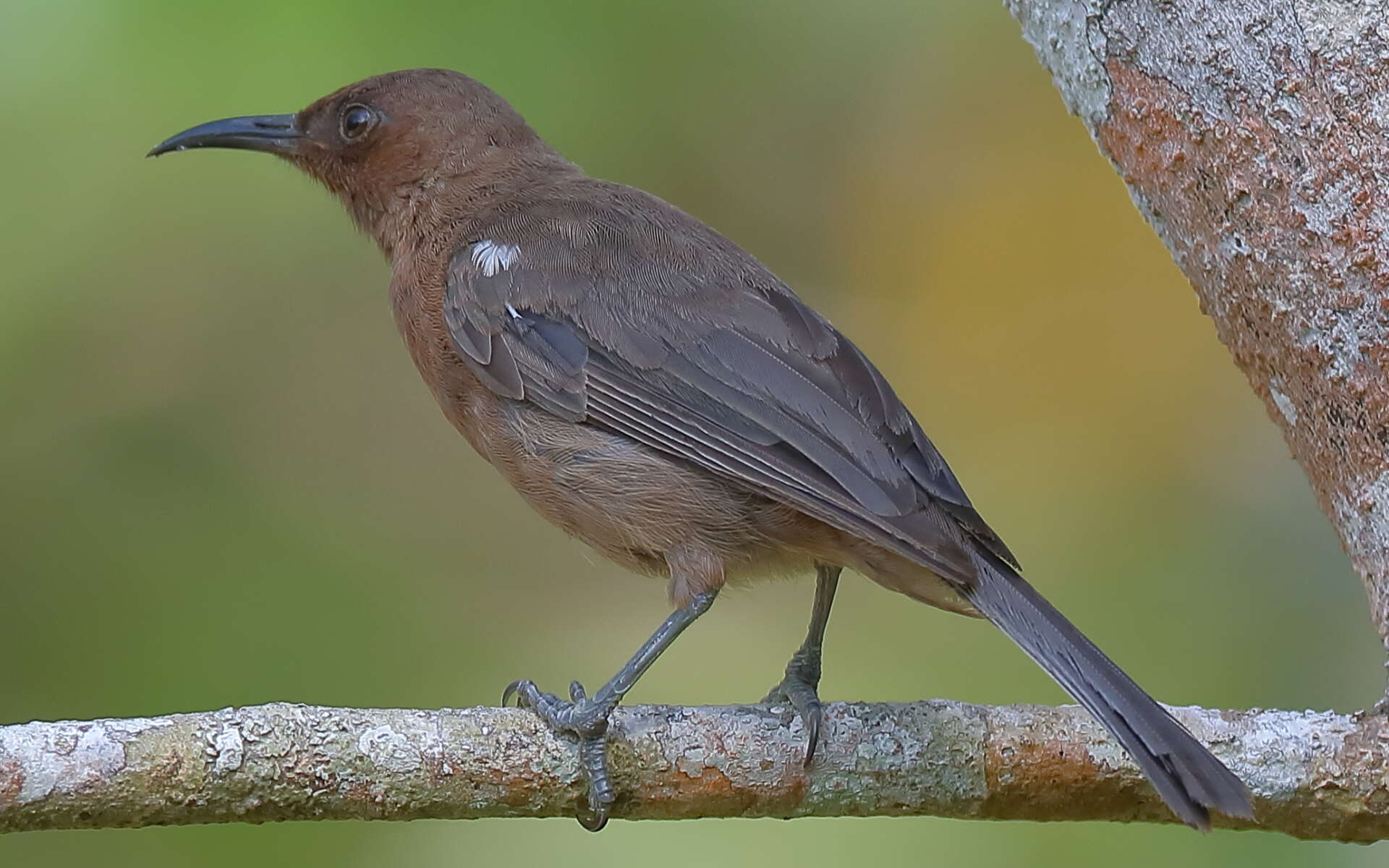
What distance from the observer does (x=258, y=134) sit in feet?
16.2

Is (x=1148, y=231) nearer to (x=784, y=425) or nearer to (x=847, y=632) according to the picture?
(x=847, y=632)

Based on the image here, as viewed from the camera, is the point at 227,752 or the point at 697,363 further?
the point at 697,363

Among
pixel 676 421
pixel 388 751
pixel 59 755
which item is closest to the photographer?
pixel 59 755


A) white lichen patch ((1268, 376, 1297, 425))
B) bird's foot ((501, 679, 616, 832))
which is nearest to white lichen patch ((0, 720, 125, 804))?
bird's foot ((501, 679, 616, 832))

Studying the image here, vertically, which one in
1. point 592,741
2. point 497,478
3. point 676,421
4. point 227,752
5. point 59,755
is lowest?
point 59,755

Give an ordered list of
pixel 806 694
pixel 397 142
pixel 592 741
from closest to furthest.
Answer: pixel 592 741
pixel 806 694
pixel 397 142

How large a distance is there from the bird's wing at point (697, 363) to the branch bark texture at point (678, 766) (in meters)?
0.41

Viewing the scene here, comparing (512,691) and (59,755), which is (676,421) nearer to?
(512,691)

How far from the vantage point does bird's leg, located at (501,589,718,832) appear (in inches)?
126

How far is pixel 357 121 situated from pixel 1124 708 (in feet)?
9.82

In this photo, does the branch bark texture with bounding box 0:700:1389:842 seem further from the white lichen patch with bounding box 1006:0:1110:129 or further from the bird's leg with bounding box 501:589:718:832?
the white lichen patch with bounding box 1006:0:1110:129

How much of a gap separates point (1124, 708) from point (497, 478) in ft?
11.7

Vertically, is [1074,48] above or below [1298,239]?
above

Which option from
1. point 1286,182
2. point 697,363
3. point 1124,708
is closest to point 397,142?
point 697,363
